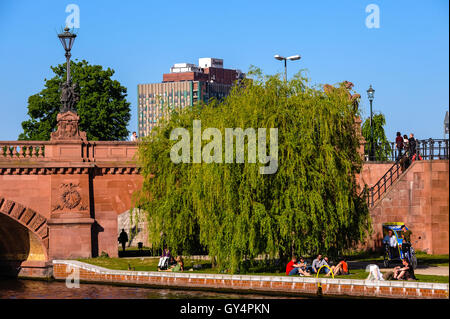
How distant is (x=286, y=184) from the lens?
38.2 metres

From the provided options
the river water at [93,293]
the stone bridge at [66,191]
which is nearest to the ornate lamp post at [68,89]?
the stone bridge at [66,191]

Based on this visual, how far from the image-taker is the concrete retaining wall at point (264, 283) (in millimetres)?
32594

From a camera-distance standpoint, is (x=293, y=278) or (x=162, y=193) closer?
(x=293, y=278)

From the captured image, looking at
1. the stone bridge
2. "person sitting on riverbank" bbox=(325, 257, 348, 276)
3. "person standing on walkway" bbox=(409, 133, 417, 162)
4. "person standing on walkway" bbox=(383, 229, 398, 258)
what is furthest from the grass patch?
"person standing on walkway" bbox=(409, 133, 417, 162)

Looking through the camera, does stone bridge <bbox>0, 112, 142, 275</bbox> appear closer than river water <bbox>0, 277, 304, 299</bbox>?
No

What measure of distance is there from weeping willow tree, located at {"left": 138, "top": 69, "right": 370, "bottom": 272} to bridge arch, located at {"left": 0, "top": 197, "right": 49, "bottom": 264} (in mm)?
10710

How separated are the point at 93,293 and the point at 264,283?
7.38 metres

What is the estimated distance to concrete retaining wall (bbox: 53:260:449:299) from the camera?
107 feet

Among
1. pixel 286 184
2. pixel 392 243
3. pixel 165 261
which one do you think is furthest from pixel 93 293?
pixel 392 243

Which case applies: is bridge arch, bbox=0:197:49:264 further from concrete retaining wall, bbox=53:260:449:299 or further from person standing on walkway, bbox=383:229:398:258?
person standing on walkway, bbox=383:229:398:258

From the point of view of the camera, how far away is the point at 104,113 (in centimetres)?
7162

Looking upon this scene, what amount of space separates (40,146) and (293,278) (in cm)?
1754
